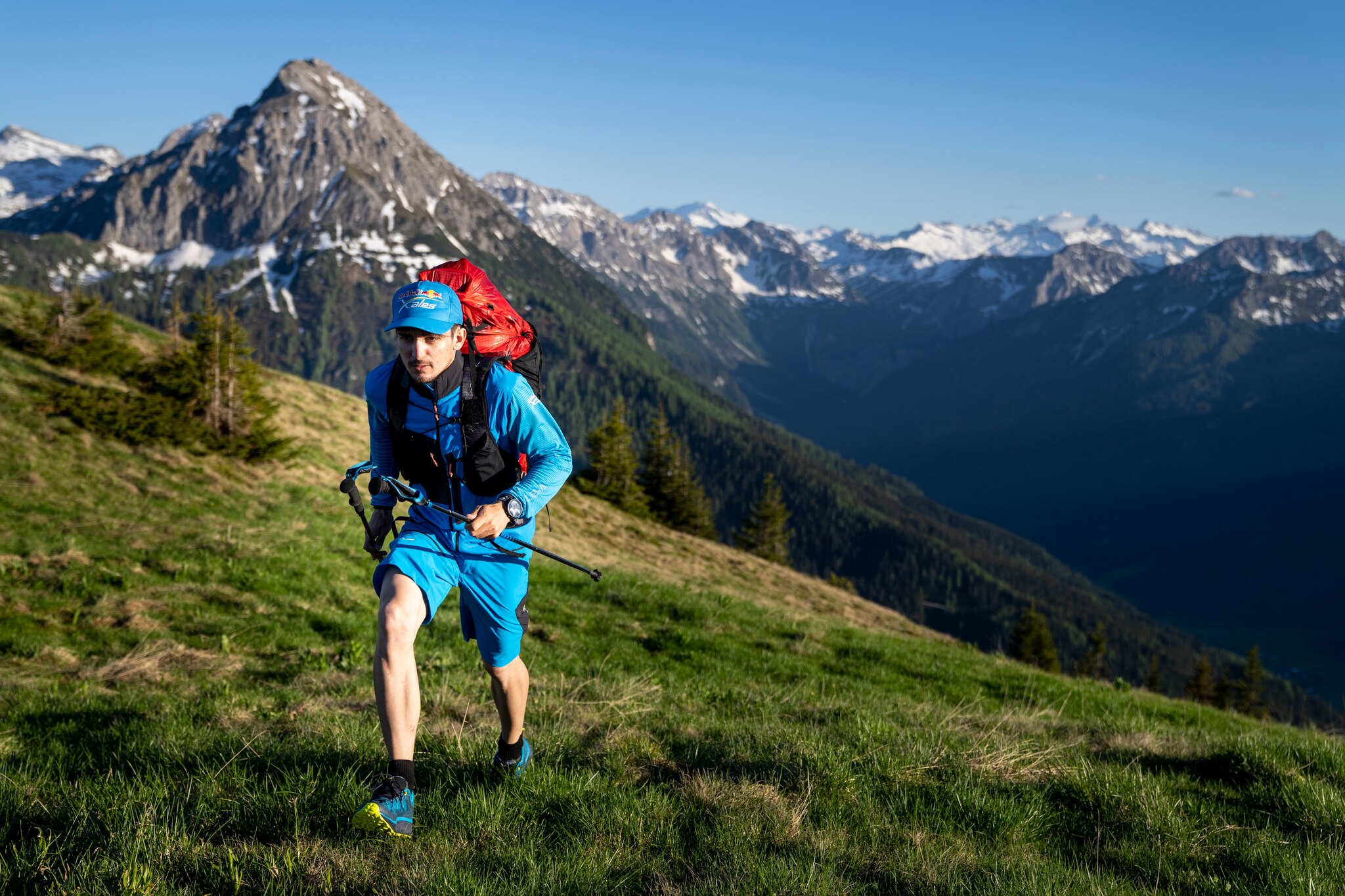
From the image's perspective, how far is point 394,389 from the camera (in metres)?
4.87

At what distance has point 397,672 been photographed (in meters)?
4.27

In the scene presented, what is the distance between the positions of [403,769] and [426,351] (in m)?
2.44

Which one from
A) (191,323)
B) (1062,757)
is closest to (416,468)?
(1062,757)

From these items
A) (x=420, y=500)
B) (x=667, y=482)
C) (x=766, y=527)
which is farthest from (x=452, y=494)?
(x=766, y=527)

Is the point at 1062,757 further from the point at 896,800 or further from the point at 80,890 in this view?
the point at 80,890

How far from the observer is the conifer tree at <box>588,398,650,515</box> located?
50688 millimetres

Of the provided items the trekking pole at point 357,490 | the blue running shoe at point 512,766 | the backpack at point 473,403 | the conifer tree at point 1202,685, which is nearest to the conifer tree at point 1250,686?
the conifer tree at point 1202,685

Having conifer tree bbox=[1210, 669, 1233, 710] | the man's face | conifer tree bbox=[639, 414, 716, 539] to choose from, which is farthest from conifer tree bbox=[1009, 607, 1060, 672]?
the man's face

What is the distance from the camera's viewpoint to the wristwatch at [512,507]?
14.8 ft

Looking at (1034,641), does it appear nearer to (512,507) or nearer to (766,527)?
(766,527)

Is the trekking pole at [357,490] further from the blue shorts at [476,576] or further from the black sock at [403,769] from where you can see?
the black sock at [403,769]

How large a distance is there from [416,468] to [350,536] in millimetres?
13839

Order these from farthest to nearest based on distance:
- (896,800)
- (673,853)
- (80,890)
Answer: (896,800), (673,853), (80,890)

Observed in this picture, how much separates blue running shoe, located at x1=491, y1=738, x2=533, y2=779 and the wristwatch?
156cm
